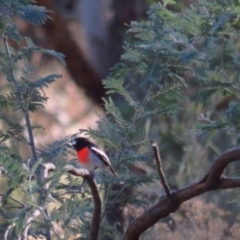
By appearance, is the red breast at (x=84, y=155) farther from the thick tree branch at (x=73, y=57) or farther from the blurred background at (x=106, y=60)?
the thick tree branch at (x=73, y=57)

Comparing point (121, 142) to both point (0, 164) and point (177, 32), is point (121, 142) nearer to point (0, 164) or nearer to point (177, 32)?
point (177, 32)

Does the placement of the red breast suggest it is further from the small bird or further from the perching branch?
the perching branch

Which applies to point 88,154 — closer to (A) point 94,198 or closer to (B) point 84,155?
(B) point 84,155

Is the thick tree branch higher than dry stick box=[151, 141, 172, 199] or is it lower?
higher

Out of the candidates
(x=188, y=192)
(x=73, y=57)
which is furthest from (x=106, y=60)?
(x=188, y=192)

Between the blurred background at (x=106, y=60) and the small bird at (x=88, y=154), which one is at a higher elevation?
the blurred background at (x=106, y=60)

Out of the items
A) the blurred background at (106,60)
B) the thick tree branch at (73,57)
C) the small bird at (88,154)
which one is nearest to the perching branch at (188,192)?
the small bird at (88,154)

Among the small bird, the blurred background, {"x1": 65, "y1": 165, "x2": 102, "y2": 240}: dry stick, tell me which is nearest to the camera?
{"x1": 65, "y1": 165, "x2": 102, "y2": 240}: dry stick

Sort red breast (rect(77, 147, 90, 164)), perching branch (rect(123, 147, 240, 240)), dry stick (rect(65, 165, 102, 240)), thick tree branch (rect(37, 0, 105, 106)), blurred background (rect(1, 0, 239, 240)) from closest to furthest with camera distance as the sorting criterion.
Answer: dry stick (rect(65, 165, 102, 240))
perching branch (rect(123, 147, 240, 240))
red breast (rect(77, 147, 90, 164))
blurred background (rect(1, 0, 239, 240))
thick tree branch (rect(37, 0, 105, 106))

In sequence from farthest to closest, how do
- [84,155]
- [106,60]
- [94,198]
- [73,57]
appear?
1. [106,60]
2. [73,57]
3. [84,155]
4. [94,198]

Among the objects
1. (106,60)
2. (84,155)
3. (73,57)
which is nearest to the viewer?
(84,155)

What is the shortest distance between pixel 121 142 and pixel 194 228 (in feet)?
5.25

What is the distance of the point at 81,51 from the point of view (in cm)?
704

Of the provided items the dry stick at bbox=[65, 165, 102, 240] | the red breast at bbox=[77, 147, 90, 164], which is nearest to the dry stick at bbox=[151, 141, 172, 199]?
the dry stick at bbox=[65, 165, 102, 240]
